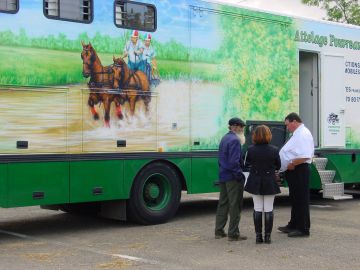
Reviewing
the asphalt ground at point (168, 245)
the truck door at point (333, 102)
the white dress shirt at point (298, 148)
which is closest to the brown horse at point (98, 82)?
the asphalt ground at point (168, 245)

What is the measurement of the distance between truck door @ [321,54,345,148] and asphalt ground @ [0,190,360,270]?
1.80m

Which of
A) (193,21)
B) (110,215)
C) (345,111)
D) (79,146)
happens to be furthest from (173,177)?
(345,111)

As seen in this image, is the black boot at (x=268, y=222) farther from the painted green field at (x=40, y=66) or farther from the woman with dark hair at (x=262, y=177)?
the painted green field at (x=40, y=66)

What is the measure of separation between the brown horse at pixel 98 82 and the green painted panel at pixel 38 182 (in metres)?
1.10

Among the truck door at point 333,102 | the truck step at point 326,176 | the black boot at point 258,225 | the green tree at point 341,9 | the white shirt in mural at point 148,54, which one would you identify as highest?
the green tree at point 341,9

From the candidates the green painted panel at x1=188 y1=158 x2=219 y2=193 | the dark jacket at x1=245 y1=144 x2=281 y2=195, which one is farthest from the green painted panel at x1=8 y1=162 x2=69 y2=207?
the dark jacket at x1=245 y1=144 x2=281 y2=195

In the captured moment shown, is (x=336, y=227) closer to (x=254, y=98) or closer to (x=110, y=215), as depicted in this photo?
(x=254, y=98)

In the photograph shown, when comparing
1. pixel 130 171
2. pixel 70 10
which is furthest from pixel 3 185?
pixel 70 10

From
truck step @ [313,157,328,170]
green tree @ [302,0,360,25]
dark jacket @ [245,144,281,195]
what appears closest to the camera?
dark jacket @ [245,144,281,195]

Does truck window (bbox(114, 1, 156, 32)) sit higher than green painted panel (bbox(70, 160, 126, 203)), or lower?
higher

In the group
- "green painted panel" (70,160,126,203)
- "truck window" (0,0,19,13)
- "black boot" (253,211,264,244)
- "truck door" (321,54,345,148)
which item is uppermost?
"truck window" (0,0,19,13)

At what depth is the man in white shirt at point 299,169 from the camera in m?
8.67

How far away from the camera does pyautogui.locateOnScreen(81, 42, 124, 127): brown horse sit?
9133 millimetres

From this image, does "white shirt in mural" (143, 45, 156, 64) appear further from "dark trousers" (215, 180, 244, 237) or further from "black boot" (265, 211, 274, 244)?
"black boot" (265, 211, 274, 244)
